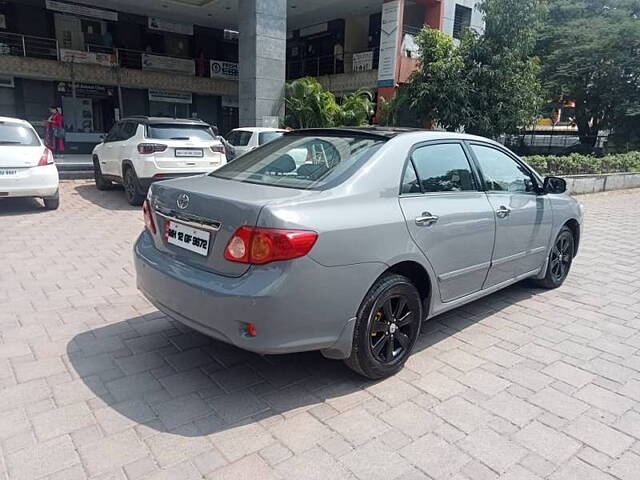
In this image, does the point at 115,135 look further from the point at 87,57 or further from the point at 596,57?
the point at 596,57

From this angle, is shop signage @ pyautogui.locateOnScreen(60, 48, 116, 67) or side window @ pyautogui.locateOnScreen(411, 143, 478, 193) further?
shop signage @ pyautogui.locateOnScreen(60, 48, 116, 67)

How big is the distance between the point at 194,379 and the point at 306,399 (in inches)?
29.0

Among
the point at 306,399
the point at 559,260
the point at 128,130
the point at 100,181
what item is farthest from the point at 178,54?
the point at 306,399

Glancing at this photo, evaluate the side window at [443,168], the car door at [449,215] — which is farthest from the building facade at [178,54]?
the car door at [449,215]

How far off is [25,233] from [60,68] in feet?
57.3

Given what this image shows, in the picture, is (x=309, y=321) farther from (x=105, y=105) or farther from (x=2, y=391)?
(x=105, y=105)

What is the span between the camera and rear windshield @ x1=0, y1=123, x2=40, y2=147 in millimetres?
7613

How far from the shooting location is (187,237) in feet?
9.51

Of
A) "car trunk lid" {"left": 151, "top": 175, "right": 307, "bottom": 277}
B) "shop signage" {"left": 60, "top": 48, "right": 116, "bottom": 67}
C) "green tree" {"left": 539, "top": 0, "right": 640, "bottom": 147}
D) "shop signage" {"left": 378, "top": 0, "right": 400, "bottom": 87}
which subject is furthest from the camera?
"shop signage" {"left": 60, "top": 48, "right": 116, "bottom": 67}

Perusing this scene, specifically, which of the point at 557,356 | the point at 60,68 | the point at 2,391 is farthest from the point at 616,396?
the point at 60,68

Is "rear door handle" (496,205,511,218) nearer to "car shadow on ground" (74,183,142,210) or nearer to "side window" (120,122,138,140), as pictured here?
"car shadow on ground" (74,183,142,210)

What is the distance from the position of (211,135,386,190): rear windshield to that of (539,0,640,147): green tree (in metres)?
20.5

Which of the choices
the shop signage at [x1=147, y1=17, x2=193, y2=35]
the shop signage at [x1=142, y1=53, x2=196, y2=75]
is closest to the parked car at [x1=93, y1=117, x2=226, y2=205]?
the shop signage at [x1=142, y1=53, x2=196, y2=75]

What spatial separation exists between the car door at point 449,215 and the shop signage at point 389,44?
16.0 metres
